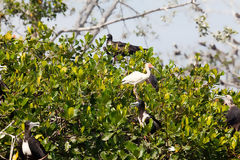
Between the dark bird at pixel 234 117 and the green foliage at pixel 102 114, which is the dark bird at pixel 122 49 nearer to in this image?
the green foliage at pixel 102 114

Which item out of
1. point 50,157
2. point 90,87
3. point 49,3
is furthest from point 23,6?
point 50,157

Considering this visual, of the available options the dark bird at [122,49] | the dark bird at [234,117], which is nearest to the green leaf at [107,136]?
the dark bird at [234,117]

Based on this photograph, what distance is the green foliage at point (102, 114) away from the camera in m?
3.40

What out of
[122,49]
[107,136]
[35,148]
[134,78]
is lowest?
[107,136]

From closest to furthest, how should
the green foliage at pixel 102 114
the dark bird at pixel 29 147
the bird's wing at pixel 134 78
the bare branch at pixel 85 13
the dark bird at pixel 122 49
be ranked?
the dark bird at pixel 29 147 < the green foliage at pixel 102 114 < the bird's wing at pixel 134 78 < the dark bird at pixel 122 49 < the bare branch at pixel 85 13

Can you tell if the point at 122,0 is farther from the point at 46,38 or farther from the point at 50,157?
the point at 50,157

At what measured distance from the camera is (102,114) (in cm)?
342

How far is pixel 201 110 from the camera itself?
448 cm

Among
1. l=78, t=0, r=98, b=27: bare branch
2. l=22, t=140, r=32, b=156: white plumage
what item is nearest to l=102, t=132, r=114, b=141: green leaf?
l=22, t=140, r=32, b=156: white plumage

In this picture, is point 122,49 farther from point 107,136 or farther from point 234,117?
point 107,136

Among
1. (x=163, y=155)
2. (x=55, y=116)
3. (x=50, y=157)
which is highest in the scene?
(x=55, y=116)

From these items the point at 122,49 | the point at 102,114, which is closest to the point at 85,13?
the point at 122,49

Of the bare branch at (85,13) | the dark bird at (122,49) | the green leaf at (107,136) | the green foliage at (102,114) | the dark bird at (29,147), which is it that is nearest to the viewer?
the dark bird at (29,147)

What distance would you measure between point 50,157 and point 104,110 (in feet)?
2.50
